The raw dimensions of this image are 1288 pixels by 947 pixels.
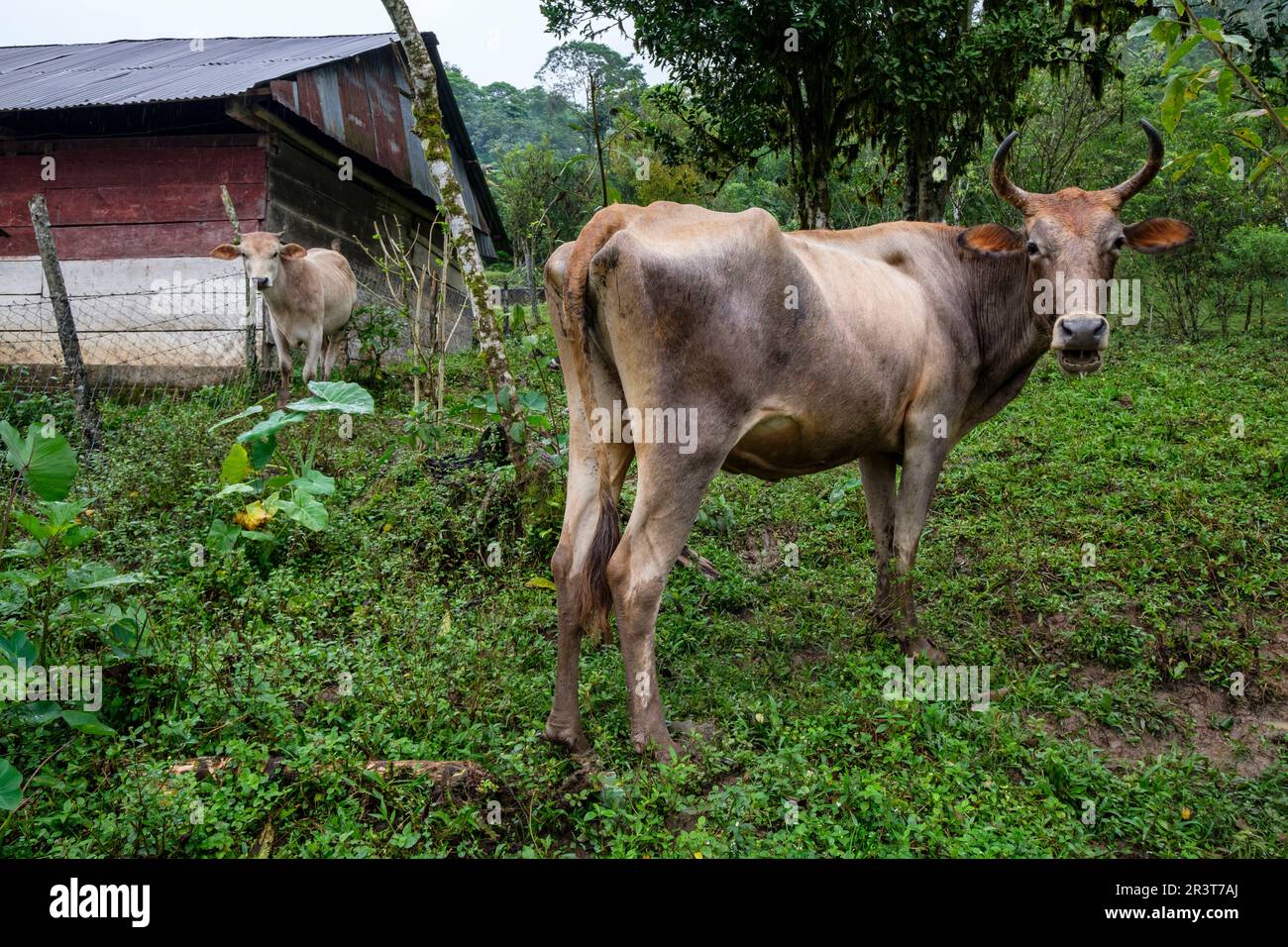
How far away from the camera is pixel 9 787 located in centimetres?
255

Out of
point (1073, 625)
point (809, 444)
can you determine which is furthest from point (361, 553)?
point (1073, 625)

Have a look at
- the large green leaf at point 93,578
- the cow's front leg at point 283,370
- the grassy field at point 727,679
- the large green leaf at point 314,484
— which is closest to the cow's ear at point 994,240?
the grassy field at point 727,679

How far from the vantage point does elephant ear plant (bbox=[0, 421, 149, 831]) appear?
3.11 m

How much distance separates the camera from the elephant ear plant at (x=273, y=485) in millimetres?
4824

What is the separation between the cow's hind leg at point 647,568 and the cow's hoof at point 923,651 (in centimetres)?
160

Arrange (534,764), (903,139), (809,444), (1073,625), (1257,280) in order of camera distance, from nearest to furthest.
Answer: (534,764)
(809,444)
(1073,625)
(903,139)
(1257,280)

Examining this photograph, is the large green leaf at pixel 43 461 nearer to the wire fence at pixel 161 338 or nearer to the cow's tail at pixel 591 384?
the cow's tail at pixel 591 384

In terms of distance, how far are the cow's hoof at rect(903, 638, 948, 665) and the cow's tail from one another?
1727 mm

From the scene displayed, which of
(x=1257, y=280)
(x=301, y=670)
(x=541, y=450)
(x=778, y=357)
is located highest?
(x=1257, y=280)

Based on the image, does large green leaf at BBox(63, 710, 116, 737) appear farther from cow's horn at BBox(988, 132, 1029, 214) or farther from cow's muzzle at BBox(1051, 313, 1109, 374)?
cow's horn at BBox(988, 132, 1029, 214)

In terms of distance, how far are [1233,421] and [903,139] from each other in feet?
15.1

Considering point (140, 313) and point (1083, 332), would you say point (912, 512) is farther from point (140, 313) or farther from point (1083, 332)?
point (140, 313)

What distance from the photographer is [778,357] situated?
374 centimetres

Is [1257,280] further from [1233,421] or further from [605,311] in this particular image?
[605,311]
